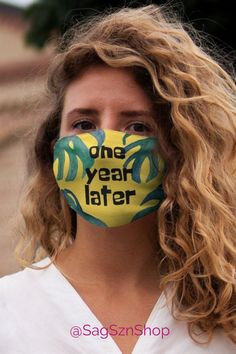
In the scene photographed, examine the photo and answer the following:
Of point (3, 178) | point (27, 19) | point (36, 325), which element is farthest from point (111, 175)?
point (3, 178)

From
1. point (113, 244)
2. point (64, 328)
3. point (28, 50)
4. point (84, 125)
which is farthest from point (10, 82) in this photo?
point (64, 328)

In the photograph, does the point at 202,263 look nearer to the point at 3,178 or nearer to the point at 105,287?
the point at 105,287

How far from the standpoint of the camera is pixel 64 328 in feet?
7.69

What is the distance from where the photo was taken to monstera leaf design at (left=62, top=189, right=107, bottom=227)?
246cm

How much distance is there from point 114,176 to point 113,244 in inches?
8.6

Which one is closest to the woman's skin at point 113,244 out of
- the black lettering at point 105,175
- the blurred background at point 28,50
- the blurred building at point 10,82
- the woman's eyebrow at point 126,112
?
the woman's eyebrow at point 126,112

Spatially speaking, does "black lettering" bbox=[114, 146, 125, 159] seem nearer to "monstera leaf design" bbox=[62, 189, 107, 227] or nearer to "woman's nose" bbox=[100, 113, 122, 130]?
"woman's nose" bbox=[100, 113, 122, 130]

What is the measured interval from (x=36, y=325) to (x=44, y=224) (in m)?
0.55

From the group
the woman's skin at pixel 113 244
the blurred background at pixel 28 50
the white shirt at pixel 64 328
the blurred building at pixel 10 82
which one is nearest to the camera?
the white shirt at pixel 64 328

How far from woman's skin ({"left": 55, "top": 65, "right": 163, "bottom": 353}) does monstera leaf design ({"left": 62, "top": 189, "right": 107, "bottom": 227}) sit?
0.05 m

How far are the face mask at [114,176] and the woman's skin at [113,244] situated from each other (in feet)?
0.14

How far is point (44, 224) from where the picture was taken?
2.83m

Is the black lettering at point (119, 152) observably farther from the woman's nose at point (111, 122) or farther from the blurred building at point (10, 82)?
the blurred building at point (10, 82)

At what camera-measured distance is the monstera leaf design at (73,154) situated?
250 centimetres
